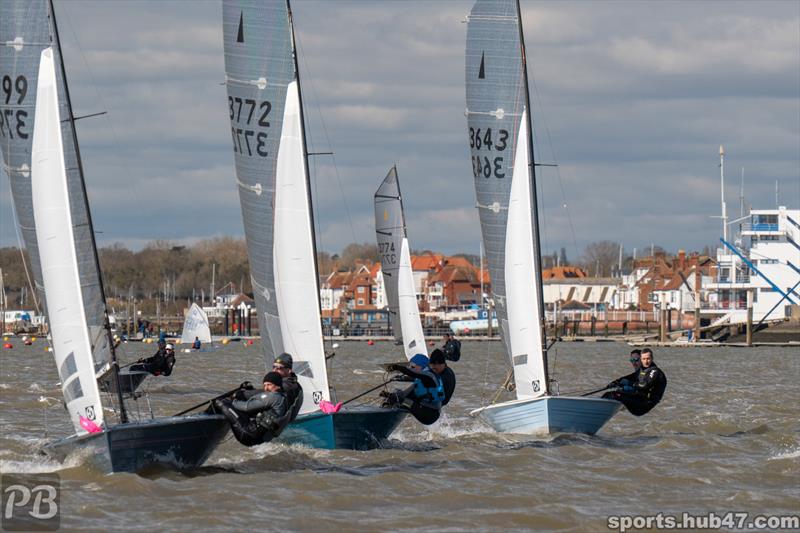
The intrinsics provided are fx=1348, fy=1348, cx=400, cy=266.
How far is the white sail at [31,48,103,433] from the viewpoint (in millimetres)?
16125

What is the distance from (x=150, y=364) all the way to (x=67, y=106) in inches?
524

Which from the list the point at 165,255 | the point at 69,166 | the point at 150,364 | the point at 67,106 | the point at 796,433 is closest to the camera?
the point at 67,106

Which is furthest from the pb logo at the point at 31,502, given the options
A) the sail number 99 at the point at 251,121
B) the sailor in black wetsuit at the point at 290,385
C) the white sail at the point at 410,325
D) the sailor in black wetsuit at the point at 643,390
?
the white sail at the point at 410,325

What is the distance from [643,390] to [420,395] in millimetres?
3996

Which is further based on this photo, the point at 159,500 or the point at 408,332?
the point at 408,332

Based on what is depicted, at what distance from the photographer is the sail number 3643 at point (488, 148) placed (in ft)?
71.4

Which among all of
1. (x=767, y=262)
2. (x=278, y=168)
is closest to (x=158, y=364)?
(x=278, y=168)

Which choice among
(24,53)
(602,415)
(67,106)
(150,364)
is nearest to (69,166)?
(67,106)

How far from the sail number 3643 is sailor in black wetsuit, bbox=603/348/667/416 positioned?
3787 millimetres

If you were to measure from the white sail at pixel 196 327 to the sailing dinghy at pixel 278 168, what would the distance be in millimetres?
53262

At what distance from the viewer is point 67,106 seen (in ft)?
60.3

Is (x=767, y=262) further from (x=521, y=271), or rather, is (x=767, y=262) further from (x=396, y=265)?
(x=521, y=271)

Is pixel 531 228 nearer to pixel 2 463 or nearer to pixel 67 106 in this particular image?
pixel 67 106

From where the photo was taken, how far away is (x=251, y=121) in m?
19.6
